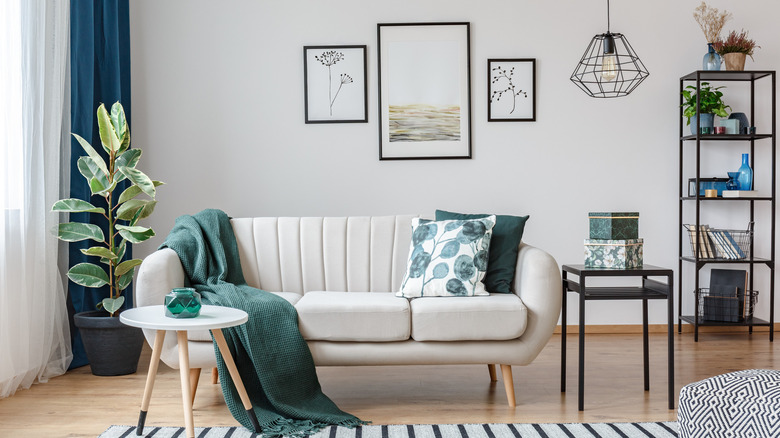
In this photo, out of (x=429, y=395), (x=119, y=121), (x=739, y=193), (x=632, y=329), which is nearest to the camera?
(x=429, y=395)

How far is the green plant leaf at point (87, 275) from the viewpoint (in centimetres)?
330

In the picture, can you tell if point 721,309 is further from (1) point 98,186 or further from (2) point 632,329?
(1) point 98,186

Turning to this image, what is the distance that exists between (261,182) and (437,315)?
6.52 ft

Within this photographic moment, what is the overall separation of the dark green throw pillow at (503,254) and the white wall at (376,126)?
120cm

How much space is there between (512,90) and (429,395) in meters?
2.17

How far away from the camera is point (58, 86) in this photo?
10.9 ft

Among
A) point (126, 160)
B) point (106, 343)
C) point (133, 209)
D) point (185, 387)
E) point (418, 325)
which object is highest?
point (126, 160)

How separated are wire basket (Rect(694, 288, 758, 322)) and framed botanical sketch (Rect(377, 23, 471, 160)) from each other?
1.78 meters

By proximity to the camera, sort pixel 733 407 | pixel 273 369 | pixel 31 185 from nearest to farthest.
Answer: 1. pixel 733 407
2. pixel 273 369
3. pixel 31 185

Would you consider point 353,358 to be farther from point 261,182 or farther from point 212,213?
point 261,182

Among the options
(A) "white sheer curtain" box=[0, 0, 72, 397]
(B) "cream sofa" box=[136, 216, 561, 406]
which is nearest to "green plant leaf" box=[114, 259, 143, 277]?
(A) "white sheer curtain" box=[0, 0, 72, 397]

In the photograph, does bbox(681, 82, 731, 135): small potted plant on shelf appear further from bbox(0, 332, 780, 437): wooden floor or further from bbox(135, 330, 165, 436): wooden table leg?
bbox(135, 330, 165, 436): wooden table leg

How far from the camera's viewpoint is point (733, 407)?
160 cm

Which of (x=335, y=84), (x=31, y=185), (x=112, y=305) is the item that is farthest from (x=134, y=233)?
(x=335, y=84)
